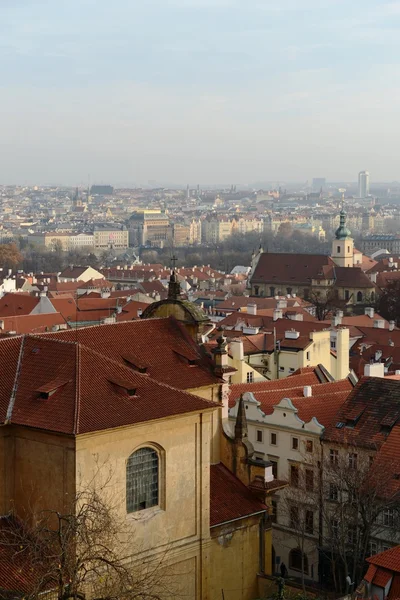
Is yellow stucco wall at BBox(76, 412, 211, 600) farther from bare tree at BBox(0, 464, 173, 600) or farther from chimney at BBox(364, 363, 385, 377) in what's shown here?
chimney at BBox(364, 363, 385, 377)

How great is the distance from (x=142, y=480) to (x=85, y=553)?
5.54 meters

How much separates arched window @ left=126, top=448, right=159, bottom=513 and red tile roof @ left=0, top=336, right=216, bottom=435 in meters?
1.16

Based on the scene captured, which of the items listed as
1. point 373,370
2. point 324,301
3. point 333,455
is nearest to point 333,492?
point 333,455

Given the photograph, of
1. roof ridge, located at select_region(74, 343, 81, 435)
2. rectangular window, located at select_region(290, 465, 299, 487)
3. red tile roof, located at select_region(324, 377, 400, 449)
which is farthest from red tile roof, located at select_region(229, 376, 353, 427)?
roof ridge, located at select_region(74, 343, 81, 435)

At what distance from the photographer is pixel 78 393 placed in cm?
2697

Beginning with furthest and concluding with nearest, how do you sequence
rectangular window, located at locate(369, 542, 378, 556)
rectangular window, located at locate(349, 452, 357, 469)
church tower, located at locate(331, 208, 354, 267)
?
1. church tower, located at locate(331, 208, 354, 267)
2. rectangular window, located at locate(349, 452, 357, 469)
3. rectangular window, located at locate(369, 542, 378, 556)

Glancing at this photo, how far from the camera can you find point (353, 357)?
222 feet

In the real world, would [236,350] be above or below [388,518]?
above

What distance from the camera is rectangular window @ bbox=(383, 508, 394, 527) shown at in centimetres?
3748

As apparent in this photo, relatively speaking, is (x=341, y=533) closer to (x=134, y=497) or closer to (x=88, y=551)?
(x=134, y=497)

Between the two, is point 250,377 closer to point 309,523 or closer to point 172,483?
point 309,523

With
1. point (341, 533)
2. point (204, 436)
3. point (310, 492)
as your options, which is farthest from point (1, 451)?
point (310, 492)

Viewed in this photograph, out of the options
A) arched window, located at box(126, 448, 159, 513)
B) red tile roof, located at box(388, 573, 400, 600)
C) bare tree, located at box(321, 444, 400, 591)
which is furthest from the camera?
bare tree, located at box(321, 444, 400, 591)

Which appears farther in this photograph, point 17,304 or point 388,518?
point 17,304
